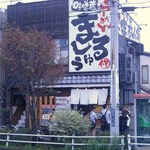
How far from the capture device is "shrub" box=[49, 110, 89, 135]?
53.7 feet

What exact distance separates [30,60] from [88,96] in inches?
240

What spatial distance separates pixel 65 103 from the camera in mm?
24172

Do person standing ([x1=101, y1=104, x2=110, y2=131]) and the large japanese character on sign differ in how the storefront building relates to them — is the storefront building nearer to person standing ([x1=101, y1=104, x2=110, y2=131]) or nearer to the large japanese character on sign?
the large japanese character on sign

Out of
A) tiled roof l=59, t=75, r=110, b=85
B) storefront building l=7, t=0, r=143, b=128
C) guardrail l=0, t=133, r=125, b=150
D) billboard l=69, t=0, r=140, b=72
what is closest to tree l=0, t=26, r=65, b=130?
guardrail l=0, t=133, r=125, b=150

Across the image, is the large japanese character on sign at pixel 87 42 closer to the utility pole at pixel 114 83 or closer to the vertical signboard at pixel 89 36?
the vertical signboard at pixel 89 36

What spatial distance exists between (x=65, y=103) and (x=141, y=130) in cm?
800

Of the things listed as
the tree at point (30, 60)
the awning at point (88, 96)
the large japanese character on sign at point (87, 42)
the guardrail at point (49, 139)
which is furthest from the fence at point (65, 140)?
the large japanese character on sign at point (87, 42)


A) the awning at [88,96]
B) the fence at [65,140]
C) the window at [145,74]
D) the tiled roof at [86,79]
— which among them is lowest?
the fence at [65,140]

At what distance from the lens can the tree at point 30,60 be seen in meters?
18.2

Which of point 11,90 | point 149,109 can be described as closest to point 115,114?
point 149,109

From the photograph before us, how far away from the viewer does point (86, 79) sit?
920 inches

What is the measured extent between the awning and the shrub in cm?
615

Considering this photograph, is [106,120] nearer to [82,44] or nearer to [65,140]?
[65,140]

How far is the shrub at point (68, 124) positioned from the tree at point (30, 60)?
2075mm
